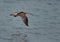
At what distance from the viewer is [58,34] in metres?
6.91

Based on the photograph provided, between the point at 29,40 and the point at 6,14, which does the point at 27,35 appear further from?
the point at 6,14

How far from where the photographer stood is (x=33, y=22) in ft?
25.6

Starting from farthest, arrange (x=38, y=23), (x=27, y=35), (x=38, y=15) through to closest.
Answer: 1. (x=38, y=15)
2. (x=38, y=23)
3. (x=27, y=35)

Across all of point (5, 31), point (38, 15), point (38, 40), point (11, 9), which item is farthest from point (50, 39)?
point (11, 9)

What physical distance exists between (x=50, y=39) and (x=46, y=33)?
46cm

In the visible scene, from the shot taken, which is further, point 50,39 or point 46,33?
point 46,33

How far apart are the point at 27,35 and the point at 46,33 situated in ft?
1.42

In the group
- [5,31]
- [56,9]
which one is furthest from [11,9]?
[5,31]

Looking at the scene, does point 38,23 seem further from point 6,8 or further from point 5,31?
point 6,8

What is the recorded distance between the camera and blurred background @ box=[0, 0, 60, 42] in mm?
6633

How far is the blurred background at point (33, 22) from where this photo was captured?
6.63 m

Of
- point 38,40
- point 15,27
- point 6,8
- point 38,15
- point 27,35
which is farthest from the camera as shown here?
point 6,8

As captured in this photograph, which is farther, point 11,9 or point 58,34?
point 11,9

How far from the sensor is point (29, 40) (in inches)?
255
